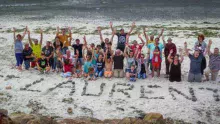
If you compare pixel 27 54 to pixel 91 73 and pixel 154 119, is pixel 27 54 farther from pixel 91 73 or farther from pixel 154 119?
pixel 154 119

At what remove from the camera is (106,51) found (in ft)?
53.2

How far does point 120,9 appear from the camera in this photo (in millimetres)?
45531

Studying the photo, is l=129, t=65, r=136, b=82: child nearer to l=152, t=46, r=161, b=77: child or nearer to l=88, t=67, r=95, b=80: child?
l=152, t=46, r=161, b=77: child

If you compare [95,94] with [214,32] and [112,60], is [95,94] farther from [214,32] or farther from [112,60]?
[214,32]

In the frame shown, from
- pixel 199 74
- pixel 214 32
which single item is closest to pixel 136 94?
pixel 199 74

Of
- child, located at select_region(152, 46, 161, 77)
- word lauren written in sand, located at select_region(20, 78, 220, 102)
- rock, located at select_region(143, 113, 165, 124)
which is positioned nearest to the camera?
rock, located at select_region(143, 113, 165, 124)

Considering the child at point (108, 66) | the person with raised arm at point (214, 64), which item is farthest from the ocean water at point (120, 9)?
the person with raised arm at point (214, 64)

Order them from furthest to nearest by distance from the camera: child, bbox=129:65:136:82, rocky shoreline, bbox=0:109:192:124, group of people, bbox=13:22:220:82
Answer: child, bbox=129:65:136:82
group of people, bbox=13:22:220:82
rocky shoreline, bbox=0:109:192:124

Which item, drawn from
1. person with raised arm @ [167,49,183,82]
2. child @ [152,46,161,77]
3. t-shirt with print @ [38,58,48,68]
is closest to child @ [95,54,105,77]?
child @ [152,46,161,77]

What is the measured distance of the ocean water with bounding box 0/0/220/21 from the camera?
130ft

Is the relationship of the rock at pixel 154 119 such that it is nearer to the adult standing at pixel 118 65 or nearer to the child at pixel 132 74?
the child at pixel 132 74

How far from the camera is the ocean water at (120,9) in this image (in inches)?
1555

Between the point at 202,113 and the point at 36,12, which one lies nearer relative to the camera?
the point at 202,113

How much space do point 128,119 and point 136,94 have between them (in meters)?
3.55
